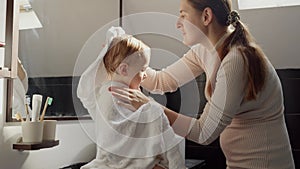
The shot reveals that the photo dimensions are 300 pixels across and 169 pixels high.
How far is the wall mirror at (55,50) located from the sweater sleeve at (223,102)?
61cm

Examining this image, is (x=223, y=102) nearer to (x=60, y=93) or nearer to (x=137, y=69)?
(x=137, y=69)

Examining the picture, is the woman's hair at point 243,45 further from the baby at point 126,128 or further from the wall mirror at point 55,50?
the wall mirror at point 55,50

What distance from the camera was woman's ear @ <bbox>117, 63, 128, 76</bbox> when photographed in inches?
50.2

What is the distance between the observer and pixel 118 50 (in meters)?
1.27

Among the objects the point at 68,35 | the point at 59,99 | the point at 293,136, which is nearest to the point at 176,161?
the point at 59,99

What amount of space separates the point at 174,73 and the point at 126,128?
21.9 inches

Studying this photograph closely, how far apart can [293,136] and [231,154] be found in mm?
826

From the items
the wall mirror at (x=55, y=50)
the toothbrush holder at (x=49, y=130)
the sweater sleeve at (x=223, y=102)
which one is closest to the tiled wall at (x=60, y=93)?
the wall mirror at (x=55, y=50)

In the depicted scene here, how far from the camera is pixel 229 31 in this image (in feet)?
4.51

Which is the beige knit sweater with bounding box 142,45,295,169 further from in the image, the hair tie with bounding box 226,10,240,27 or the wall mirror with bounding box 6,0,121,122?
the wall mirror with bounding box 6,0,121,122

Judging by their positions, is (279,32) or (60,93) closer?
(60,93)

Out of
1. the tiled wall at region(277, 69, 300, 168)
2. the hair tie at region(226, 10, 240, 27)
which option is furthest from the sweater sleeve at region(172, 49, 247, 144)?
the tiled wall at region(277, 69, 300, 168)

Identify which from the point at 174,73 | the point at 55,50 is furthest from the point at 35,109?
the point at 174,73

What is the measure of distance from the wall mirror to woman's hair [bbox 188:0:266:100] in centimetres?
64
